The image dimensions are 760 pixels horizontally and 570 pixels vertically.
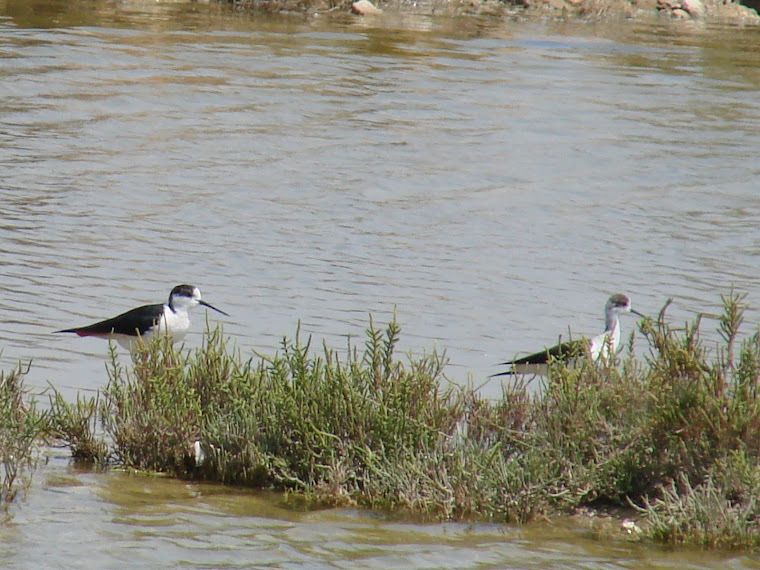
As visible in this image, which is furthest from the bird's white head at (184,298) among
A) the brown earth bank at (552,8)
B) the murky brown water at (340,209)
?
the brown earth bank at (552,8)

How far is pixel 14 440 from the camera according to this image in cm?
542

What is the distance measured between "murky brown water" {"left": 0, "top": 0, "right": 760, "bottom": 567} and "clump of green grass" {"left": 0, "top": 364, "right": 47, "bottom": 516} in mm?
120

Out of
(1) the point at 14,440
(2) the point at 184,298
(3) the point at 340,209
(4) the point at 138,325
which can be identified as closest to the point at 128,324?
(4) the point at 138,325

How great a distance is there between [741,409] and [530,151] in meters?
12.7

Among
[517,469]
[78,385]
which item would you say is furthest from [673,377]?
[78,385]

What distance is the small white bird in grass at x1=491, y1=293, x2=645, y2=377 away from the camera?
626 centimetres

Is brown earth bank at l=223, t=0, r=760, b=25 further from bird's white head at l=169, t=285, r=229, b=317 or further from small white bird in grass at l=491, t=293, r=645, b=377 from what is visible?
small white bird in grass at l=491, t=293, r=645, b=377

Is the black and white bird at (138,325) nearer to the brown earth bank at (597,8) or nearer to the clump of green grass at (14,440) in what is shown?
the clump of green grass at (14,440)

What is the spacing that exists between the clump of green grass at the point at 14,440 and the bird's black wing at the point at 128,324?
8.16ft

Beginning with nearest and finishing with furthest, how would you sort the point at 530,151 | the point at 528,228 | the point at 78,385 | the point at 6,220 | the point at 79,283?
the point at 78,385 → the point at 79,283 → the point at 6,220 → the point at 528,228 → the point at 530,151

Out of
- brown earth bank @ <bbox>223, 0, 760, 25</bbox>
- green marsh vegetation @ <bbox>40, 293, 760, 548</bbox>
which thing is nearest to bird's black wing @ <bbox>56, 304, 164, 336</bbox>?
green marsh vegetation @ <bbox>40, 293, 760, 548</bbox>

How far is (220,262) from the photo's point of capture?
11.6 meters

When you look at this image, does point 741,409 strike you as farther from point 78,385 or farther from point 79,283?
point 79,283

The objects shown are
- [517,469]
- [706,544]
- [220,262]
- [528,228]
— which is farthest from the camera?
[528,228]
